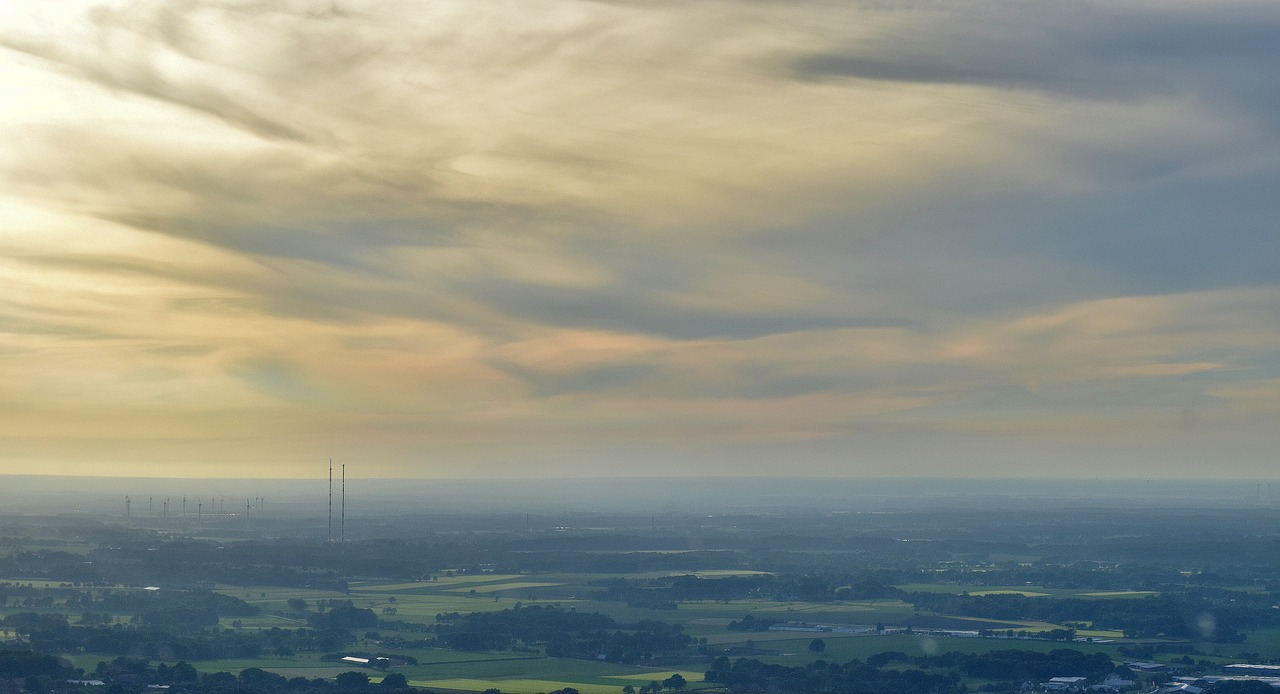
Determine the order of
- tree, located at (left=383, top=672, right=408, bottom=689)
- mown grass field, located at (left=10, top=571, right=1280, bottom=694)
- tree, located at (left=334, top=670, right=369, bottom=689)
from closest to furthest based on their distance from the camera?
tree, located at (left=383, top=672, right=408, bottom=689) → tree, located at (left=334, top=670, right=369, bottom=689) → mown grass field, located at (left=10, top=571, right=1280, bottom=694)

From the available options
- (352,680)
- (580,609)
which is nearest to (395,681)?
(352,680)

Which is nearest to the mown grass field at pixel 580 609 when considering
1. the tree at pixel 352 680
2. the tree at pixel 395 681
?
the tree at pixel 395 681

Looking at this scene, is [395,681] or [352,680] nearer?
[395,681]

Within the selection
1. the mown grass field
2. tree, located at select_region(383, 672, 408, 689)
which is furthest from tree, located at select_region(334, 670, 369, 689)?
the mown grass field

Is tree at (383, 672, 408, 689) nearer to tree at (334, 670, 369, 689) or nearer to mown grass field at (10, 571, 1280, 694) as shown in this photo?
mown grass field at (10, 571, 1280, 694)

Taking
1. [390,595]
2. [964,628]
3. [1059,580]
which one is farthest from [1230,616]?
[390,595]

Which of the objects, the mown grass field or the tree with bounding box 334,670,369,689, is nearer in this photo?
the tree with bounding box 334,670,369,689

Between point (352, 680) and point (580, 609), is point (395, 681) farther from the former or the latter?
point (580, 609)

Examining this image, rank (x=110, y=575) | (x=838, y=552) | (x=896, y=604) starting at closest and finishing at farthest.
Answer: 1. (x=896, y=604)
2. (x=110, y=575)
3. (x=838, y=552)

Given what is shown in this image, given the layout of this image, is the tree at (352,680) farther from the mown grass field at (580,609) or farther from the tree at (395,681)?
the mown grass field at (580,609)

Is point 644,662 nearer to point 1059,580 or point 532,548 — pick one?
point 1059,580

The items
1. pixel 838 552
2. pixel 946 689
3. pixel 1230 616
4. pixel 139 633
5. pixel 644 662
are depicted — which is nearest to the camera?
pixel 946 689
